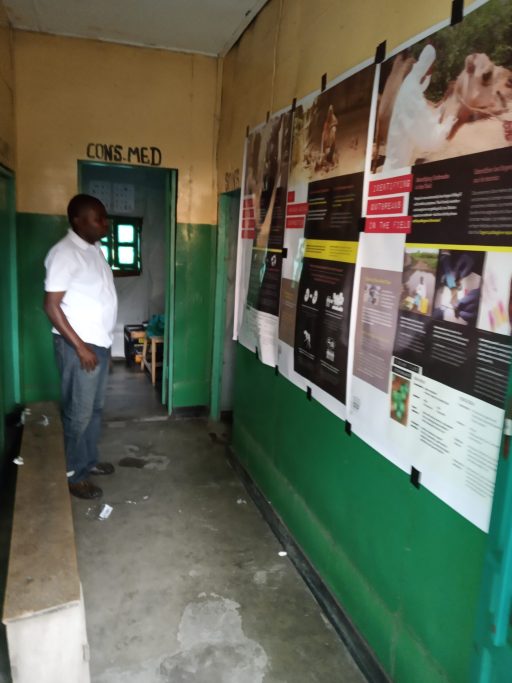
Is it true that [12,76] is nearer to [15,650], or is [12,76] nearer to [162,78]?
[162,78]

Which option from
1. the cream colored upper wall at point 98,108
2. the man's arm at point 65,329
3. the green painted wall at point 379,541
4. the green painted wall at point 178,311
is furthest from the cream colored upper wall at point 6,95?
the green painted wall at point 379,541

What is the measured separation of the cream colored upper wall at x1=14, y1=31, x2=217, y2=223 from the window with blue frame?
7.64ft

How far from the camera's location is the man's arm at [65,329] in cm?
272

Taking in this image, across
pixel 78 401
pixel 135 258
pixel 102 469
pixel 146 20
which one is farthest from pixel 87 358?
pixel 135 258

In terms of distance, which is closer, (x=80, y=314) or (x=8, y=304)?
(x=80, y=314)

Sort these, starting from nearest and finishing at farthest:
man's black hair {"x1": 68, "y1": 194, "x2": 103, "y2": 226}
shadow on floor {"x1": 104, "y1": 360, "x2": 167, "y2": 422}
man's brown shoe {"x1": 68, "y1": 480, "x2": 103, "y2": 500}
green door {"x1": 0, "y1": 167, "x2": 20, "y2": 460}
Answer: man's black hair {"x1": 68, "y1": 194, "x2": 103, "y2": 226}, man's brown shoe {"x1": 68, "y1": 480, "x2": 103, "y2": 500}, green door {"x1": 0, "y1": 167, "x2": 20, "y2": 460}, shadow on floor {"x1": 104, "y1": 360, "x2": 167, "y2": 422}

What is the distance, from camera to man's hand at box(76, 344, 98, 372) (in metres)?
2.80

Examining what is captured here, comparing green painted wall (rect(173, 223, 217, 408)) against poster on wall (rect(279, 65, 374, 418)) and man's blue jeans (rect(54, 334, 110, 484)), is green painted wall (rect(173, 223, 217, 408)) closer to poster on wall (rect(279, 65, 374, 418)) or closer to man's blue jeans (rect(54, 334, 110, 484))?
man's blue jeans (rect(54, 334, 110, 484))

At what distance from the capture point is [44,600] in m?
1.52

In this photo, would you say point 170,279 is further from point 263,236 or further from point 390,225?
point 390,225

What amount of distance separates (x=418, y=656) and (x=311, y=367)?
1.18 m

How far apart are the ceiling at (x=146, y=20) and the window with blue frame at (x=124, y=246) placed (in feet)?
8.78

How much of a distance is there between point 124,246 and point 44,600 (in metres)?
5.41

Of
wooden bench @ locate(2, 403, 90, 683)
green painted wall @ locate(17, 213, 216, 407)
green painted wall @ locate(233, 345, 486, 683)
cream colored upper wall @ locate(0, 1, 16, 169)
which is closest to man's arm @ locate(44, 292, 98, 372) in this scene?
wooden bench @ locate(2, 403, 90, 683)
